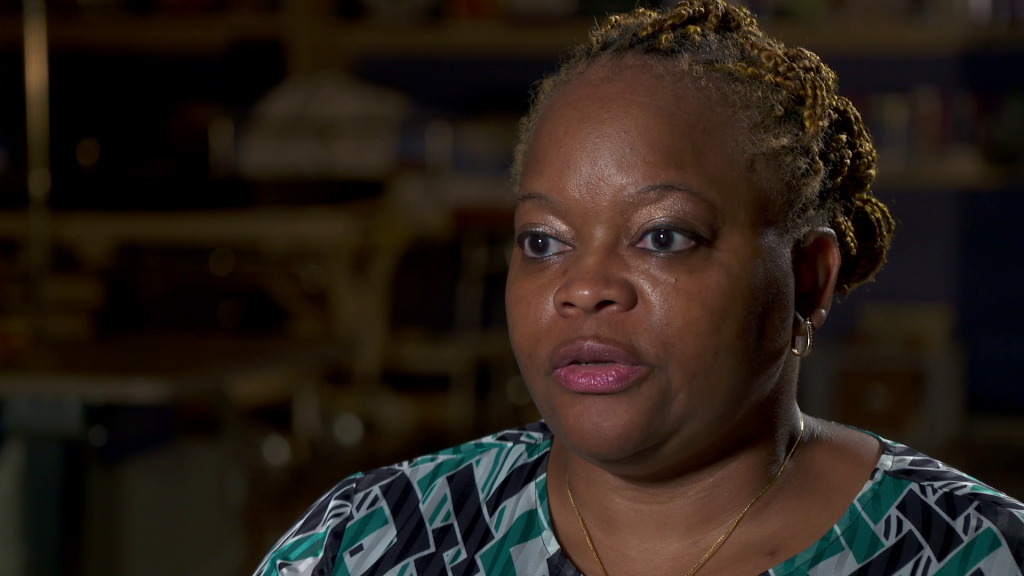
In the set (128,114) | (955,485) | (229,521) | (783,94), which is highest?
(128,114)

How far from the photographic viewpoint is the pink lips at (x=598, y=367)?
28.8 inches

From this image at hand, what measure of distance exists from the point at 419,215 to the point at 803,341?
117 inches

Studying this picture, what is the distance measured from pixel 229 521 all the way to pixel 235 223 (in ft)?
4.38

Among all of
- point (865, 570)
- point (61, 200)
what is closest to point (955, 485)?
point (865, 570)

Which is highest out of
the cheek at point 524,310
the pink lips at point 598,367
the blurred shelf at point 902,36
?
the blurred shelf at point 902,36

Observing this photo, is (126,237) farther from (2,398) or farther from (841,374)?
(841,374)

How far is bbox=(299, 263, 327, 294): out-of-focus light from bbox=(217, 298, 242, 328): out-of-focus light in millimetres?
651

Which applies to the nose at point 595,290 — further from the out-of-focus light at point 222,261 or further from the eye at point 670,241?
the out-of-focus light at point 222,261

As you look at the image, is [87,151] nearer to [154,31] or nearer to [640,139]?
[154,31]

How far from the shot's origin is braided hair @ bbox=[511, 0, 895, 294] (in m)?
0.79

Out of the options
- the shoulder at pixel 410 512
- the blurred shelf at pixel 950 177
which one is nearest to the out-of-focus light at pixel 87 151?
the blurred shelf at pixel 950 177

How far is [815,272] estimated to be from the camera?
2.76 ft

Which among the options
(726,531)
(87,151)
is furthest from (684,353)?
(87,151)

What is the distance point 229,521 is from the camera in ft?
7.84
